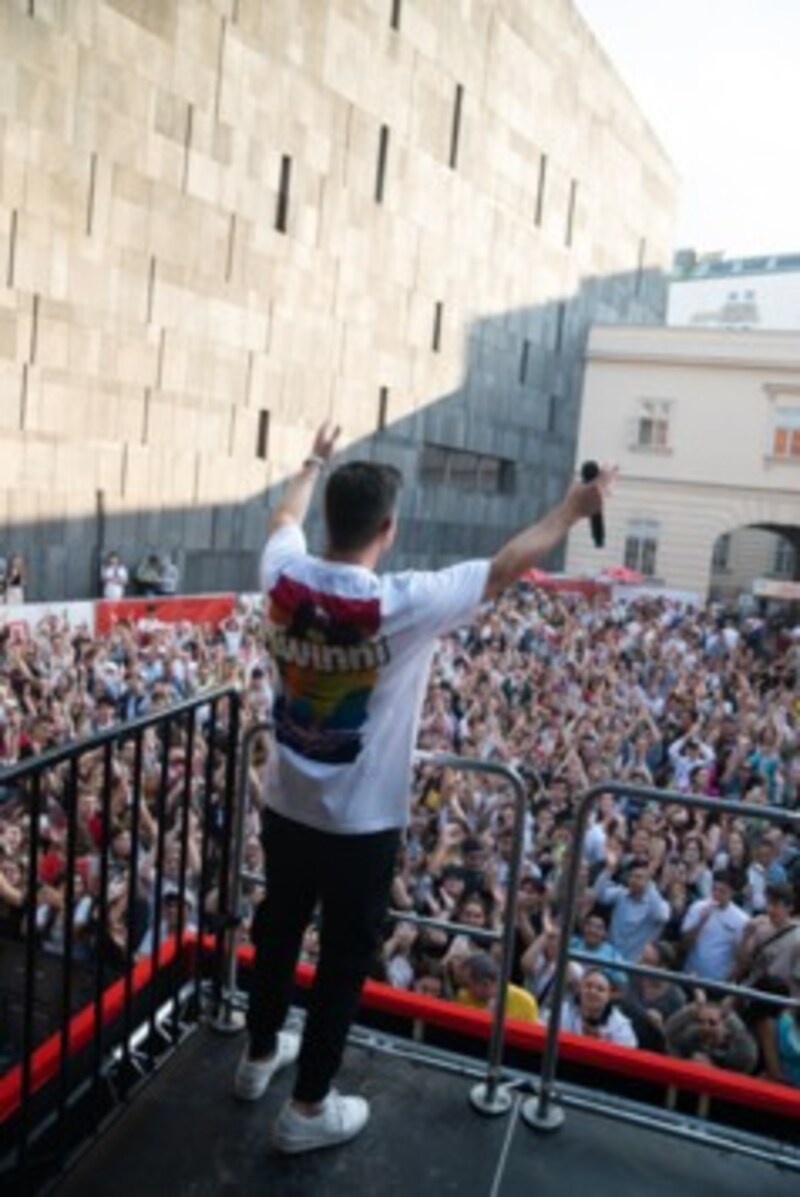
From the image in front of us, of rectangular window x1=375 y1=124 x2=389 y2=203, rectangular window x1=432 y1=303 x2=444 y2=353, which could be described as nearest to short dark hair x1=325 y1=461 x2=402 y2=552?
rectangular window x1=375 y1=124 x2=389 y2=203

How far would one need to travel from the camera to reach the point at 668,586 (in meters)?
31.4

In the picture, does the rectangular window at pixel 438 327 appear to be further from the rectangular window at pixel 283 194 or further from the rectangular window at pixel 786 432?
the rectangular window at pixel 786 432

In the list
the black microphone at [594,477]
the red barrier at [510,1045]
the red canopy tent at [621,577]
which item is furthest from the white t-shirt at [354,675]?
the red canopy tent at [621,577]

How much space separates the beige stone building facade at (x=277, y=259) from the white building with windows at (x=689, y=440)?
5.19 feet

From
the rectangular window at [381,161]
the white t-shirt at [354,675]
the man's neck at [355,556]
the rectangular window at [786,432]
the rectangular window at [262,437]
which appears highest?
the rectangular window at [381,161]

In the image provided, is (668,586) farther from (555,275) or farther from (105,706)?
(105,706)

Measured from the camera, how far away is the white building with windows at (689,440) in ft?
100

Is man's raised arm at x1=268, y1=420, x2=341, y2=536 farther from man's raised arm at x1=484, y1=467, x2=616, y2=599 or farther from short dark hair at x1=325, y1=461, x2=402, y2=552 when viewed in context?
man's raised arm at x1=484, y1=467, x2=616, y2=599

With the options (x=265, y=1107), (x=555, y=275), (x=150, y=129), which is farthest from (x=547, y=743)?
(x=555, y=275)

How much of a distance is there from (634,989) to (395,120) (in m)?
22.7

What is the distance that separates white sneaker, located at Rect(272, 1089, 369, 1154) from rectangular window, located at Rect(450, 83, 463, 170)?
→ 87.1ft

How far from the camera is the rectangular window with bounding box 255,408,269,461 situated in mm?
21609

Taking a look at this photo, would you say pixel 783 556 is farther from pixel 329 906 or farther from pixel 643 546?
pixel 329 906

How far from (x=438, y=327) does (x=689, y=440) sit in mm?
9262
